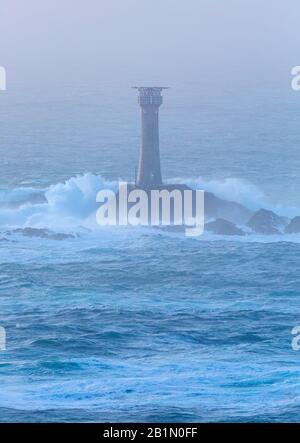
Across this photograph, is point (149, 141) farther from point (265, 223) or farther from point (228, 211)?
point (265, 223)

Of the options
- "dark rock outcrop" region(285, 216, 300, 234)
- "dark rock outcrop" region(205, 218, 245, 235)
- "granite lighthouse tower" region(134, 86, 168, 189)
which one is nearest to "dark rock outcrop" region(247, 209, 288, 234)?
"dark rock outcrop" region(285, 216, 300, 234)

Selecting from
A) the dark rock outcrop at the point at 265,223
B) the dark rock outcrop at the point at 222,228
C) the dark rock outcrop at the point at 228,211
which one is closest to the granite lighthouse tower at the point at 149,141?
the dark rock outcrop at the point at 228,211

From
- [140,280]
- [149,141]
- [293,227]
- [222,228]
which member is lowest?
[140,280]

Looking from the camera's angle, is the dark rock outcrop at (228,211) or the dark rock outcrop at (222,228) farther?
the dark rock outcrop at (228,211)

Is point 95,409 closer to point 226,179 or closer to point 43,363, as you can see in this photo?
point 43,363

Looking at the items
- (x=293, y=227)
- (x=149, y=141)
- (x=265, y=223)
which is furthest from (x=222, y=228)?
(x=149, y=141)

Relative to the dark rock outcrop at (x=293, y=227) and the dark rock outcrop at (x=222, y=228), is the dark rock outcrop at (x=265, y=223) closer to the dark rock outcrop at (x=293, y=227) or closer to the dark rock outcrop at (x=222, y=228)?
the dark rock outcrop at (x=293, y=227)
